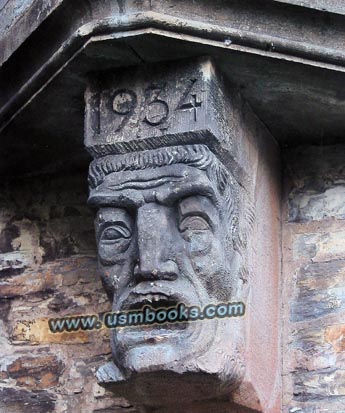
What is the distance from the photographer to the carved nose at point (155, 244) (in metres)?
3.39

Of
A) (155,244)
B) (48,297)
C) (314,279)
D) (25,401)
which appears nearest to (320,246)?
A: (314,279)

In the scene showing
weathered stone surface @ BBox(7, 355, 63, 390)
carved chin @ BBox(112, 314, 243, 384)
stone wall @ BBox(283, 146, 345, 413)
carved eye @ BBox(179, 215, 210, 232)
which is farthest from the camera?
weathered stone surface @ BBox(7, 355, 63, 390)

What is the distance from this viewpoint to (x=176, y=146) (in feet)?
11.4

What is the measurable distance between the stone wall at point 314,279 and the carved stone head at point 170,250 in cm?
34

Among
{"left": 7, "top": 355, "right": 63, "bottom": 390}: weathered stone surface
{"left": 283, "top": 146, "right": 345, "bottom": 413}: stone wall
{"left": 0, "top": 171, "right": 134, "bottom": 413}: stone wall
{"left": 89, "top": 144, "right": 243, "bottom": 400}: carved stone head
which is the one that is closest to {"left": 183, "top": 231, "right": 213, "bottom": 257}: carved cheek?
{"left": 89, "top": 144, "right": 243, "bottom": 400}: carved stone head

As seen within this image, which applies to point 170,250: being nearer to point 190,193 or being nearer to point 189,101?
point 190,193

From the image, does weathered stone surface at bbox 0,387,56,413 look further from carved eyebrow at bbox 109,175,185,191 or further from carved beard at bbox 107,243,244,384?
carved eyebrow at bbox 109,175,185,191

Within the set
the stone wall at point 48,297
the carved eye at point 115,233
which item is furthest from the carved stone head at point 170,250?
the stone wall at point 48,297

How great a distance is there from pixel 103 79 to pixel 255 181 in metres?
0.51

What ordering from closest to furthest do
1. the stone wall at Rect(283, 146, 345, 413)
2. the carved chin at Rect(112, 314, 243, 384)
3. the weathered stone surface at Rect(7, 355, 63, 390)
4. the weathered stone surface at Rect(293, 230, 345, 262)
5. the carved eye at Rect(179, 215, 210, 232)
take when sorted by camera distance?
the carved chin at Rect(112, 314, 243, 384), the carved eye at Rect(179, 215, 210, 232), the stone wall at Rect(283, 146, 345, 413), the weathered stone surface at Rect(293, 230, 345, 262), the weathered stone surface at Rect(7, 355, 63, 390)

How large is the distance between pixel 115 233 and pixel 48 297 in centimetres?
59

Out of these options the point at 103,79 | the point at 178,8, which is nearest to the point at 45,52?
the point at 103,79

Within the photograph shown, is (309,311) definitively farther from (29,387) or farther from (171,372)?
(29,387)

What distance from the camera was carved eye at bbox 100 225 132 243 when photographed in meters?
3.52
